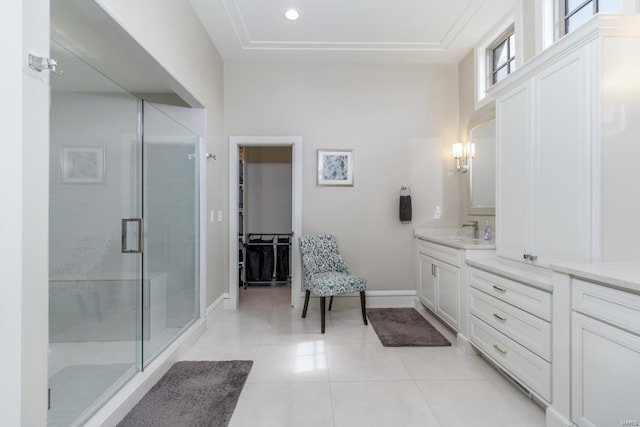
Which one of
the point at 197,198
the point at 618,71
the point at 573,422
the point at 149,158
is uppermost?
the point at 618,71

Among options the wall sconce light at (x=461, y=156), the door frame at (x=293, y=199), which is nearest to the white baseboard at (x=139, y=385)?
the door frame at (x=293, y=199)

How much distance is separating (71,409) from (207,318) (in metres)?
1.58

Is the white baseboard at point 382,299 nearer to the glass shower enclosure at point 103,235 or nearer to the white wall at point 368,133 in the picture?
the white wall at point 368,133

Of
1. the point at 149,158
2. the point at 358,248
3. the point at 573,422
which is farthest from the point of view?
the point at 358,248

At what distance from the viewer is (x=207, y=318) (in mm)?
3152

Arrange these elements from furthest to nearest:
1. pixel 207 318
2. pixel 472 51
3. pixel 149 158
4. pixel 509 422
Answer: pixel 472 51
pixel 207 318
pixel 149 158
pixel 509 422

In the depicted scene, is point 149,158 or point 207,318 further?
point 207,318

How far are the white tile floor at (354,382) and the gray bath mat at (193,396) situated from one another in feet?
0.30

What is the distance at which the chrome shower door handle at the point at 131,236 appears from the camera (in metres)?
2.14

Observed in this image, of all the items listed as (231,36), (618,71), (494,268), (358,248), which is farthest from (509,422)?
(231,36)

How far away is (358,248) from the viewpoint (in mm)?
3768

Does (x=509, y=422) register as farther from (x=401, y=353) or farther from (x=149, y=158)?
(x=149, y=158)

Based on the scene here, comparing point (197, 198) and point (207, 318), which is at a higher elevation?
point (197, 198)

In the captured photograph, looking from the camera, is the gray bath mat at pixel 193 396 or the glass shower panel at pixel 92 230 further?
the glass shower panel at pixel 92 230
